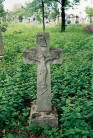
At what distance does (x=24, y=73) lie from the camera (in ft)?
31.3

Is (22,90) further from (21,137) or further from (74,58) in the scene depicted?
(74,58)

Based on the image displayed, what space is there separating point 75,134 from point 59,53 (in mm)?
1702

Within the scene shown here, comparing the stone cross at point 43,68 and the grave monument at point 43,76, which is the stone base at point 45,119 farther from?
the stone cross at point 43,68

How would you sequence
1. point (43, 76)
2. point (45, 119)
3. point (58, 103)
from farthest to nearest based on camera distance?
point (58, 103) < point (43, 76) < point (45, 119)

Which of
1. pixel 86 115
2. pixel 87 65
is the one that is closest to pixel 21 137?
pixel 86 115

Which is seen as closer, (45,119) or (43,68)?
(45,119)

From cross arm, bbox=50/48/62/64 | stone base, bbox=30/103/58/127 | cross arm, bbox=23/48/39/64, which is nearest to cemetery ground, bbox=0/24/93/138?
stone base, bbox=30/103/58/127

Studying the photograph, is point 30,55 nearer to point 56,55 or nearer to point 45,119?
point 56,55

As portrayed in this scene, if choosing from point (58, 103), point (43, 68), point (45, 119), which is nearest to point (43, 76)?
point (43, 68)

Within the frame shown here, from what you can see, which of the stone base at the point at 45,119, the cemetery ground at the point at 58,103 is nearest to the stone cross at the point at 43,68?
the stone base at the point at 45,119

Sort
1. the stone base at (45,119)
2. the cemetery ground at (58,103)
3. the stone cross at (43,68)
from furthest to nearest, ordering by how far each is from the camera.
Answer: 1. the stone cross at (43,68)
2. the stone base at (45,119)
3. the cemetery ground at (58,103)

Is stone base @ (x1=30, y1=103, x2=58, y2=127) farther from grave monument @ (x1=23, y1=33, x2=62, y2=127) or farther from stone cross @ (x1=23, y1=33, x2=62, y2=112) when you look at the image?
stone cross @ (x1=23, y1=33, x2=62, y2=112)

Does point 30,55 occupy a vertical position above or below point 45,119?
above

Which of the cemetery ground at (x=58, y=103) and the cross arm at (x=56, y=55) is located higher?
the cross arm at (x=56, y=55)
